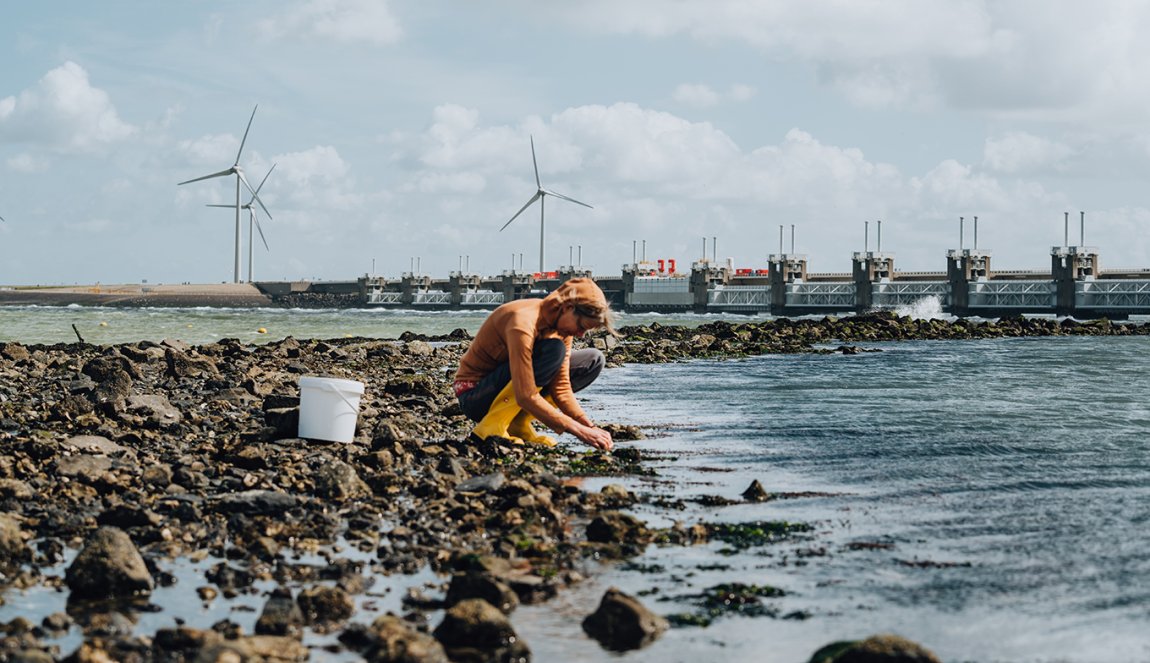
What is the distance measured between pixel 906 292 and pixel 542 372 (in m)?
84.4

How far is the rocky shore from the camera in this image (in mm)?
4012

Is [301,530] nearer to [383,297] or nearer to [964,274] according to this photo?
[964,274]

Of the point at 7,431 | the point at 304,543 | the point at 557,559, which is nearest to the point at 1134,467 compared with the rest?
the point at 557,559

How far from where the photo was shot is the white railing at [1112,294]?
3002 inches

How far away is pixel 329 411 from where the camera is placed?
8883 millimetres

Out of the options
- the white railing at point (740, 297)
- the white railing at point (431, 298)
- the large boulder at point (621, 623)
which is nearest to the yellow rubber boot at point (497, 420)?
the large boulder at point (621, 623)

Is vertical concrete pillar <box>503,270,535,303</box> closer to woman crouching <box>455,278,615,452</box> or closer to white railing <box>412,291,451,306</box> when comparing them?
white railing <box>412,291,451,306</box>

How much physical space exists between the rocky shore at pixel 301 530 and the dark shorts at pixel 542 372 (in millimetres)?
337

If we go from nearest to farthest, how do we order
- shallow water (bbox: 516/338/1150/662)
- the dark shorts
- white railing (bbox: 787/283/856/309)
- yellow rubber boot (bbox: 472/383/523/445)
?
shallow water (bbox: 516/338/1150/662) < the dark shorts < yellow rubber boot (bbox: 472/383/523/445) < white railing (bbox: 787/283/856/309)

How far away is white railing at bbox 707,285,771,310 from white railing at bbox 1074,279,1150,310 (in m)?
26.8

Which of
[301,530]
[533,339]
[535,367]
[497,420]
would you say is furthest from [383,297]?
[301,530]

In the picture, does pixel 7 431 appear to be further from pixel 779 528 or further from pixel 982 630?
pixel 982 630

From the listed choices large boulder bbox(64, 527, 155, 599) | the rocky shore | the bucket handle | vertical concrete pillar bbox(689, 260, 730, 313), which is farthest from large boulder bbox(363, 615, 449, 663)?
vertical concrete pillar bbox(689, 260, 730, 313)

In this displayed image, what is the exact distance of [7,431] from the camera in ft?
30.8
